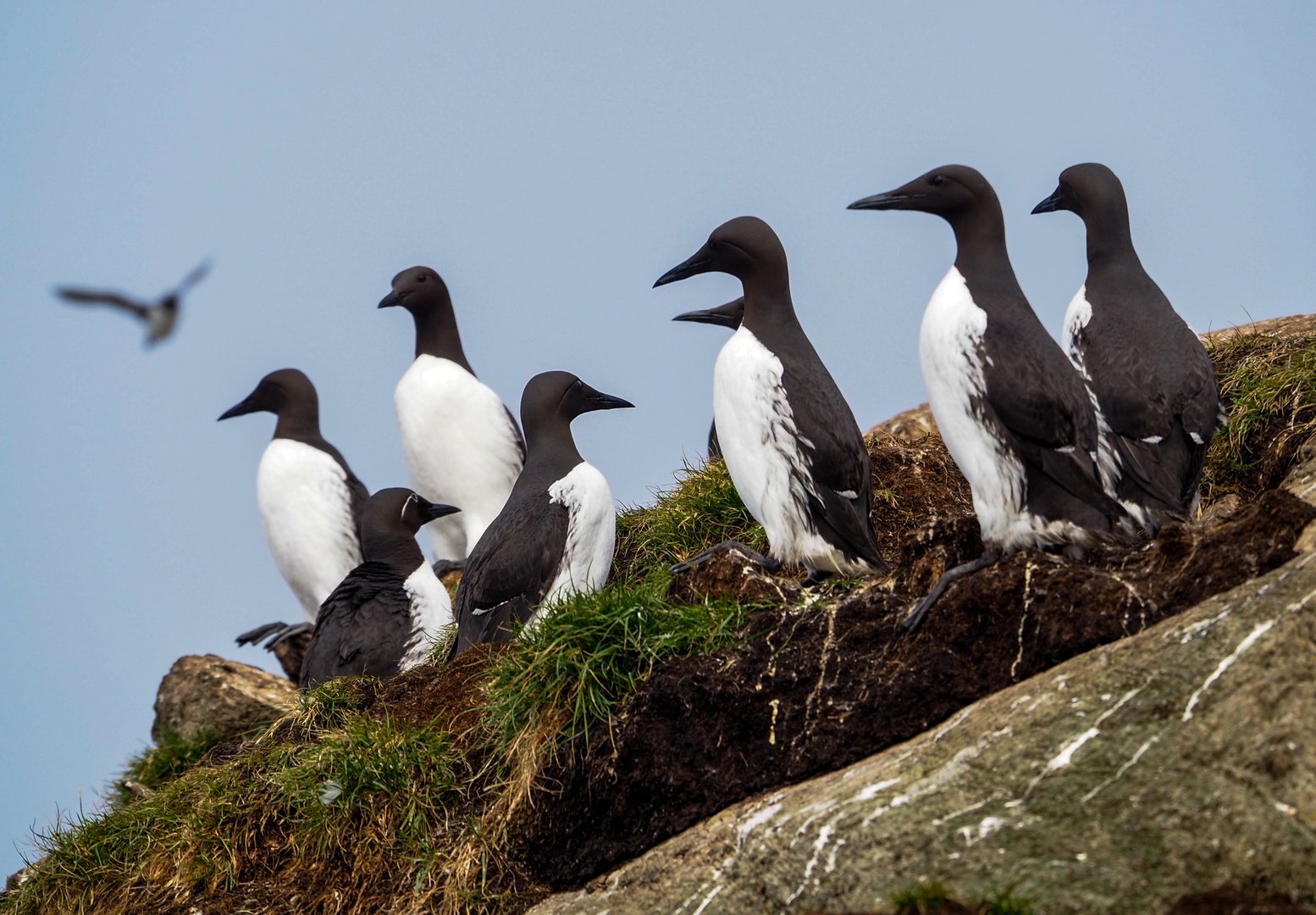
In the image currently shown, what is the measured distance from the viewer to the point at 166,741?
9.45 meters

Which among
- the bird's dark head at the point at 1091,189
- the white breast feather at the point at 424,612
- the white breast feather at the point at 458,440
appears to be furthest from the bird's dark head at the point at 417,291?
the bird's dark head at the point at 1091,189

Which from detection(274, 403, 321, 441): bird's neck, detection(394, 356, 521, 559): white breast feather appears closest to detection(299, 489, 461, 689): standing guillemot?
detection(394, 356, 521, 559): white breast feather

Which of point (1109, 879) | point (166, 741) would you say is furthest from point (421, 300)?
point (1109, 879)

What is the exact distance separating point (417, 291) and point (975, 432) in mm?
6687

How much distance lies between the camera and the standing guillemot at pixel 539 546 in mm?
7617

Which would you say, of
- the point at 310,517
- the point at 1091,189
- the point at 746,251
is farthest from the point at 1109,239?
the point at 310,517

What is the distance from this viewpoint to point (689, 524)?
8.56 m

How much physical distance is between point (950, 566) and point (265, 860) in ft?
11.7

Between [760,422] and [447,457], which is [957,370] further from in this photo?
[447,457]

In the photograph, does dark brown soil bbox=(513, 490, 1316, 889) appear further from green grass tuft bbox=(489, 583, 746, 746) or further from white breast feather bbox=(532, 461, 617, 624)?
white breast feather bbox=(532, 461, 617, 624)

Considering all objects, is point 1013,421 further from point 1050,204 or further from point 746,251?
point 1050,204

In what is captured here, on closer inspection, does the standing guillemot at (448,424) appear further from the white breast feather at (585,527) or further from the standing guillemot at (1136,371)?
the standing guillemot at (1136,371)

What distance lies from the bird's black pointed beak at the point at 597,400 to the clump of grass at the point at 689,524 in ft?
2.34

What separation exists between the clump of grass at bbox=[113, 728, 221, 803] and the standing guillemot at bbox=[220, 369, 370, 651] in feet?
5.95
